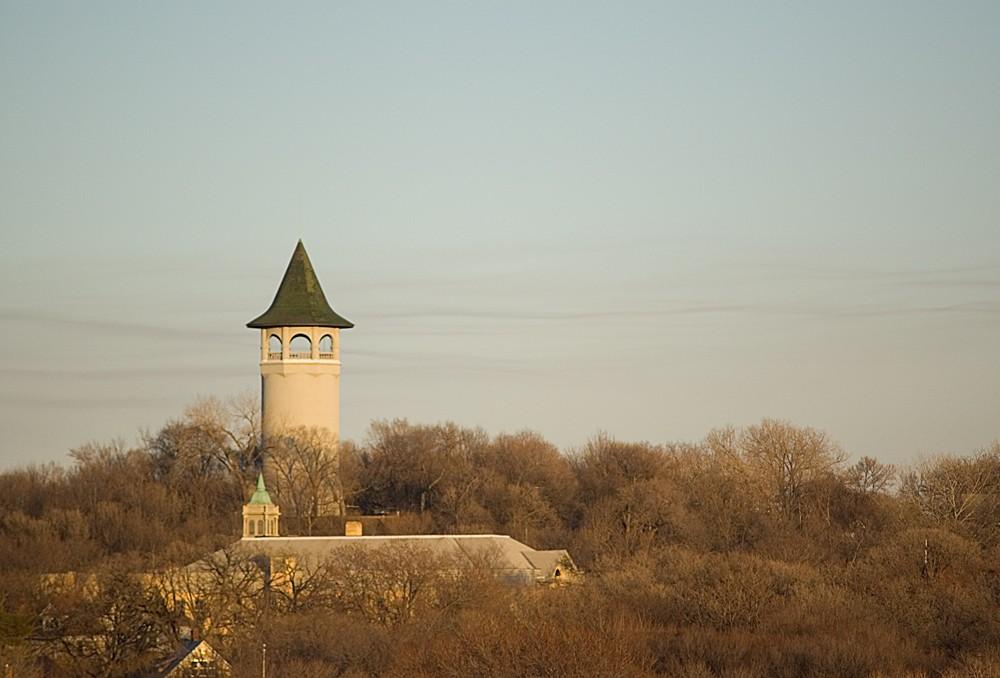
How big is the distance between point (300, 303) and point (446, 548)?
18.5 metres

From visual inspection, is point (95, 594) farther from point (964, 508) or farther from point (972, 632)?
point (964, 508)

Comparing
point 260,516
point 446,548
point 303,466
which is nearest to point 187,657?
Answer: point 446,548

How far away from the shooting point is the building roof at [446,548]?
6425 centimetres

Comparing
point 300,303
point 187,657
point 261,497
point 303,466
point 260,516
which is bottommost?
point 187,657

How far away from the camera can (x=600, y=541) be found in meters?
75.3

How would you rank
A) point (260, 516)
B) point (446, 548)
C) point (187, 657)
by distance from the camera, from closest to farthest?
1. point (187, 657)
2. point (446, 548)
3. point (260, 516)

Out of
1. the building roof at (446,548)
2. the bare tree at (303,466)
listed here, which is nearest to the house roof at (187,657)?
the building roof at (446,548)

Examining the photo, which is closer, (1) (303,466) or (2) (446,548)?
(2) (446,548)

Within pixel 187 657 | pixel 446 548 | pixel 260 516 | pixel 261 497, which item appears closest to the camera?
pixel 187 657

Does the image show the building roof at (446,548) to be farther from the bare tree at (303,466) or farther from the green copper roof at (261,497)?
the bare tree at (303,466)

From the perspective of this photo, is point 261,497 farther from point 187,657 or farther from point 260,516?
point 187,657

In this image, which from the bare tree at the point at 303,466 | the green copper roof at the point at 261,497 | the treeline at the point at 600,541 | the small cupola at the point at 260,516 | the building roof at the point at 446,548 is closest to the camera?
the treeline at the point at 600,541

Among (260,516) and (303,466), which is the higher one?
(303,466)

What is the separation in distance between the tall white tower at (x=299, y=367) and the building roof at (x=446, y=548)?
38.0ft
